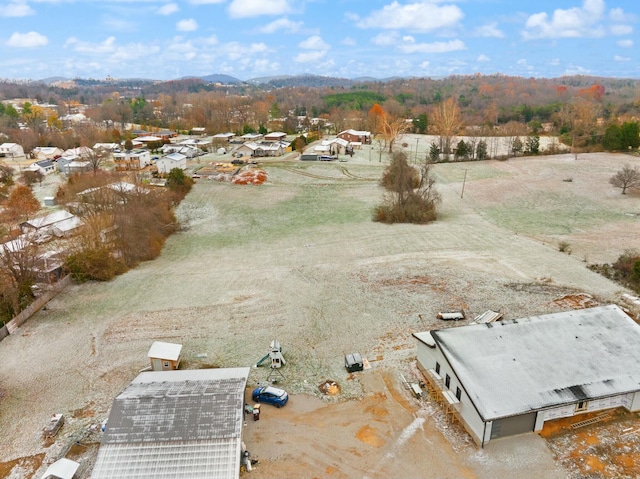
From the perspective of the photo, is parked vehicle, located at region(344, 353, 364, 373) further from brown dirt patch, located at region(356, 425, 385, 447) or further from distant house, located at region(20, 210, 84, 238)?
distant house, located at region(20, 210, 84, 238)

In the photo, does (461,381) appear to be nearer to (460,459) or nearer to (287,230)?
(460,459)

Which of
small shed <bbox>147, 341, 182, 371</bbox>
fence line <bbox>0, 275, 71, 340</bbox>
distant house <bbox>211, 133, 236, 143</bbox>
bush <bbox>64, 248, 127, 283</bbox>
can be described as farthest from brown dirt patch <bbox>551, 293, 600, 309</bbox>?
distant house <bbox>211, 133, 236, 143</bbox>

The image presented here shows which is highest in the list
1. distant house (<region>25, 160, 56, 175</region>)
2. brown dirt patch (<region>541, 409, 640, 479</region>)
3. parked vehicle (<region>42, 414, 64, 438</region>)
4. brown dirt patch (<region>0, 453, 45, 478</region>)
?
distant house (<region>25, 160, 56, 175</region>)

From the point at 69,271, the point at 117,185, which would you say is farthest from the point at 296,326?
the point at 117,185

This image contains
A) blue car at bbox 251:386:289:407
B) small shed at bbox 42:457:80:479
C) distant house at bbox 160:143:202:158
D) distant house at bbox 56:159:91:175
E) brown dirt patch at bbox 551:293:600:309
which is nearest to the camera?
small shed at bbox 42:457:80:479

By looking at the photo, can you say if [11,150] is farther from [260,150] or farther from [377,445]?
[377,445]

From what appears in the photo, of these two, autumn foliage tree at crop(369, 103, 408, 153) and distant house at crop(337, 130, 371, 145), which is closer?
autumn foliage tree at crop(369, 103, 408, 153)

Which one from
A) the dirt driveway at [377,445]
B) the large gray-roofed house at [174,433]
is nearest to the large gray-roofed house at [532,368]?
the dirt driveway at [377,445]

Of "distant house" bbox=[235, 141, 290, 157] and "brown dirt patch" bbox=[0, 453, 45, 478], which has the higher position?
"distant house" bbox=[235, 141, 290, 157]
